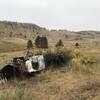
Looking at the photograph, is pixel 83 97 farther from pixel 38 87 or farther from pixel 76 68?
pixel 76 68

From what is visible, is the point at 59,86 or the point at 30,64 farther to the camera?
the point at 30,64

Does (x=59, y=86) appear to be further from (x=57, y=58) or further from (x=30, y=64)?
(x=57, y=58)

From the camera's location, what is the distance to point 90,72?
16672 mm

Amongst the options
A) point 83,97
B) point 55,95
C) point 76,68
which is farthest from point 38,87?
point 76,68

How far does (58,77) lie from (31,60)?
2295 millimetres

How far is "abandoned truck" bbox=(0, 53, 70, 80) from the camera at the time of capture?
1608cm

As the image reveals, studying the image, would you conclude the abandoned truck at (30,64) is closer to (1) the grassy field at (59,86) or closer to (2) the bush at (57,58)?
(2) the bush at (57,58)

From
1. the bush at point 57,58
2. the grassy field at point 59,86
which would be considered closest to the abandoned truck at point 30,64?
the bush at point 57,58

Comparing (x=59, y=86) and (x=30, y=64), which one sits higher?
(x=30, y=64)

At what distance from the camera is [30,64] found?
1728 centimetres

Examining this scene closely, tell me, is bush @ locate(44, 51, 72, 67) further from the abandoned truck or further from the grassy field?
the grassy field

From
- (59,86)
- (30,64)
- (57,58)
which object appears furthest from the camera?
(57,58)

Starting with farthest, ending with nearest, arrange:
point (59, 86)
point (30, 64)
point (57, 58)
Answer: point (57, 58), point (30, 64), point (59, 86)

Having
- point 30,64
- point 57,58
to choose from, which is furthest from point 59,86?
point 57,58
